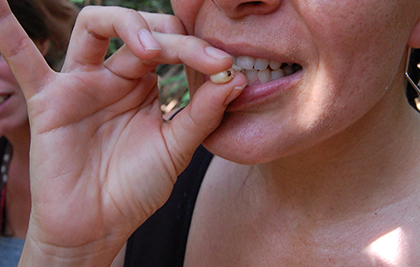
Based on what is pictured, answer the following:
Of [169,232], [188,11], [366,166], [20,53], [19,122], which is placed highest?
[20,53]

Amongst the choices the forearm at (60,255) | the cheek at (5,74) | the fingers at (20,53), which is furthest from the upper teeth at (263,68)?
the cheek at (5,74)

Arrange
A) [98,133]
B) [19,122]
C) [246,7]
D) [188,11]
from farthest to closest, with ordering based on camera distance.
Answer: [19,122], [98,133], [188,11], [246,7]

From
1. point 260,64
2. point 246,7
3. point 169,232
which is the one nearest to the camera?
point 246,7

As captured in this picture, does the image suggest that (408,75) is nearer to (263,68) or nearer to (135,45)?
(263,68)

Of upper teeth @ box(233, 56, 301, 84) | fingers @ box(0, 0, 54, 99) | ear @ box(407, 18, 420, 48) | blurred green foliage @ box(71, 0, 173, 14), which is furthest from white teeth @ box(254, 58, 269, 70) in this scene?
blurred green foliage @ box(71, 0, 173, 14)

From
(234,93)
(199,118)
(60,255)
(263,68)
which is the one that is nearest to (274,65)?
(263,68)

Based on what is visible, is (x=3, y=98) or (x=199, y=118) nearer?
(x=199, y=118)

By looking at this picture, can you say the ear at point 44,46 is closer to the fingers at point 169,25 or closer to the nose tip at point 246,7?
the fingers at point 169,25

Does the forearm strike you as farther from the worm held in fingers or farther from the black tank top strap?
the worm held in fingers
